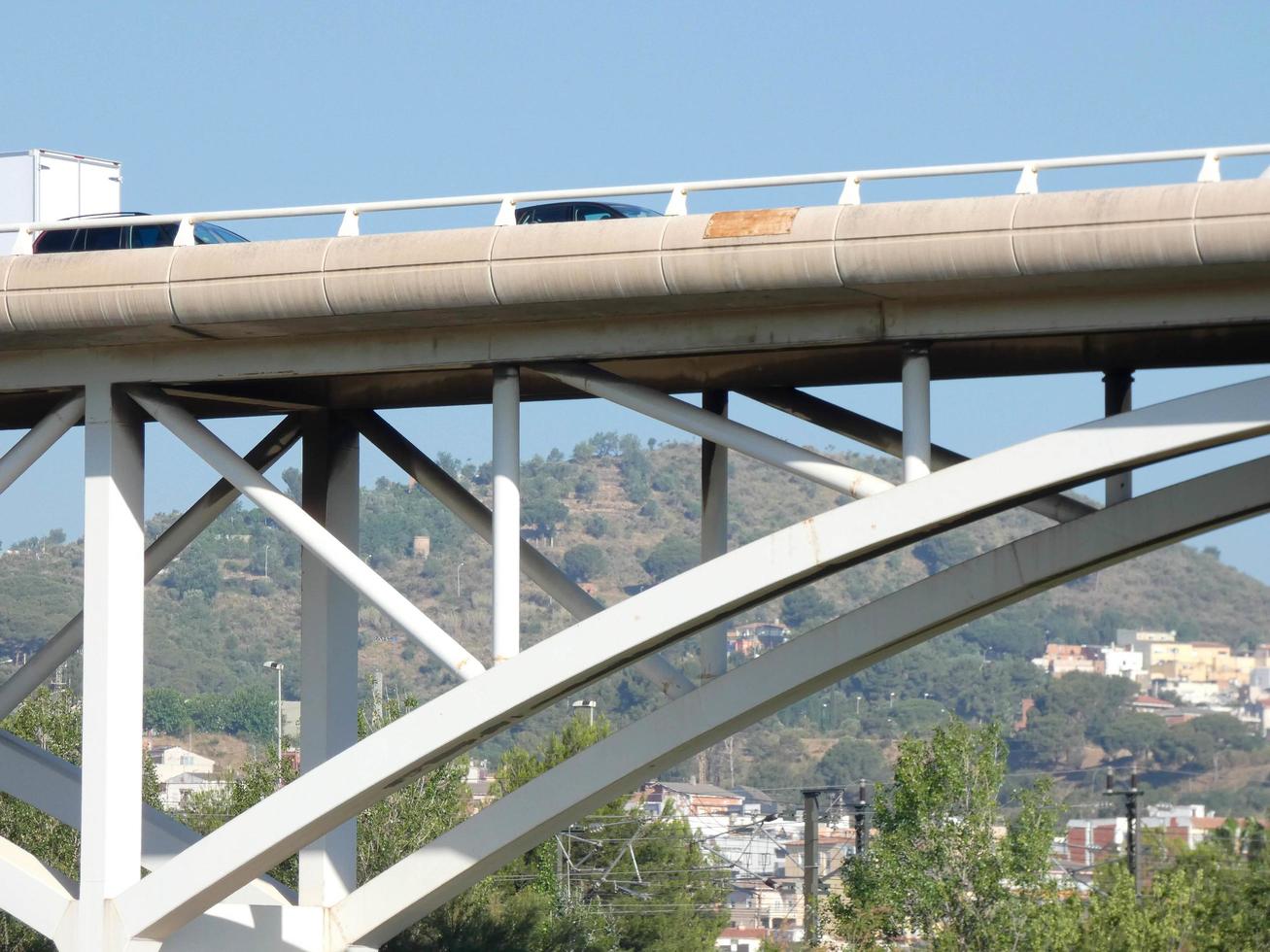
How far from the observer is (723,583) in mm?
12875

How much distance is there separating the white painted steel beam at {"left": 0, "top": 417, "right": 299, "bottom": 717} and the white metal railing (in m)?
2.38

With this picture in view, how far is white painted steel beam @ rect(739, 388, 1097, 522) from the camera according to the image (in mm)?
14383

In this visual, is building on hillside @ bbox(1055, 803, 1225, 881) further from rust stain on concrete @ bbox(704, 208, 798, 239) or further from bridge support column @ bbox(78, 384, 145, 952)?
rust stain on concrete @ bbox(704, 208, 798, 239)

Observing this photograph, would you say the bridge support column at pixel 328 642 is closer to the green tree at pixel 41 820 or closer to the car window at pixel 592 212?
the car window at pixel 592 212

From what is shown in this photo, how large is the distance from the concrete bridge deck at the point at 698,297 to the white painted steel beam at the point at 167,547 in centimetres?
113

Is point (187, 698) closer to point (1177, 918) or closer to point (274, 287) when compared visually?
point (1177, 918)

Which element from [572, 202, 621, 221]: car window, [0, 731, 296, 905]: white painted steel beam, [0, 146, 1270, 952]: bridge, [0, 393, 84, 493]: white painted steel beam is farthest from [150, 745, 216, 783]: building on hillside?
[0, 393, 84, 493]: white painted steel beam

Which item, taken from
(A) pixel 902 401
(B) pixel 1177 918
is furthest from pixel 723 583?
(B) pixel 1177 918

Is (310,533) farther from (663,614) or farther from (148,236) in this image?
(148,236)

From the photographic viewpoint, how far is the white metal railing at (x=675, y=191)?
1201 cm

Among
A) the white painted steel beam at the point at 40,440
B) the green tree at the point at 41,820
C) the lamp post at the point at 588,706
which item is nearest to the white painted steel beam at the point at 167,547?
the white painted steel beam at the point at 40,440

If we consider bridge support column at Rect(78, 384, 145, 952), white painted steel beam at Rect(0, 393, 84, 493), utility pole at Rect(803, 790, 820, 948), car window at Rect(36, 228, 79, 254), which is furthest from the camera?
utility pole at Rect(803, 790, 820, 948)

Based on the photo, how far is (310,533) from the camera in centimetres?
1441

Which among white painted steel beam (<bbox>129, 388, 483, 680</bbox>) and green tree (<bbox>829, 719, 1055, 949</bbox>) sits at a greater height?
white painted steel beam (<bbox>129, 388, 483, 680</bbox>)
